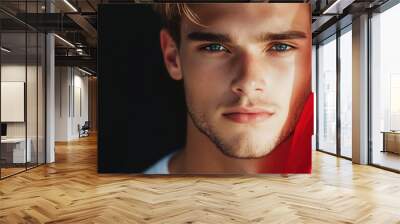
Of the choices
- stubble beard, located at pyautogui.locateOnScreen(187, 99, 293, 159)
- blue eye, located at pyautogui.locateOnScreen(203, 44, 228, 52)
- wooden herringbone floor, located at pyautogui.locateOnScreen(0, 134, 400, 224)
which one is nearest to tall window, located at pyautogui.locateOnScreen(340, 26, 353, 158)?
wooden herringbone floor, located at pyautogui.locateOnScreen(0, 134, 400, 224)

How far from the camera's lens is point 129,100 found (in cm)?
671

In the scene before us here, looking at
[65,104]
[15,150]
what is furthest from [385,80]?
[65,104]

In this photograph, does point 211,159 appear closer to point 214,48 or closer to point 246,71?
point 246,71

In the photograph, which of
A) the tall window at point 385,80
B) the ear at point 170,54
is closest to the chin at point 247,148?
the ear at point 170,54

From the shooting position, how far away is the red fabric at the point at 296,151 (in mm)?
6613

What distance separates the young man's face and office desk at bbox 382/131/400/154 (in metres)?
3.56

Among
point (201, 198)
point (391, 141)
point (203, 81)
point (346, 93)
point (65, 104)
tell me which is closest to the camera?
point (201, 198)

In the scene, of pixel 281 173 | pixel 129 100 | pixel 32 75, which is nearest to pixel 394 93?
pixel 281 173

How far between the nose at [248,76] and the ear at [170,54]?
1.04 m

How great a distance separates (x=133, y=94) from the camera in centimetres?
671

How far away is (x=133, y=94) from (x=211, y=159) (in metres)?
1.83

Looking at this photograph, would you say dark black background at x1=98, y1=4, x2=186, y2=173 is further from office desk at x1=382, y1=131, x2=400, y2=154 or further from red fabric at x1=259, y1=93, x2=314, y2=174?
office desk at x1=382, y1=131, x2=400, y2=154

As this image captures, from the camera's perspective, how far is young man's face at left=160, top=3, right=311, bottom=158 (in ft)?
21.3

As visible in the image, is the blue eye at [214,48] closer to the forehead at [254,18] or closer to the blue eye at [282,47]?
the forehead at [254,18]
